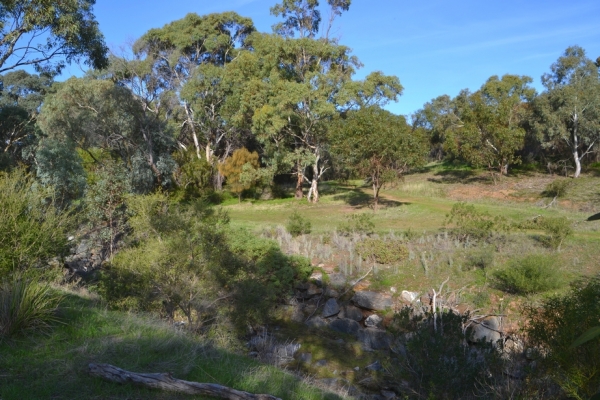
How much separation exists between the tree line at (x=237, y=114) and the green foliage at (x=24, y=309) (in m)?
11.0

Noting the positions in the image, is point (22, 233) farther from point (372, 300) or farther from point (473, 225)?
point (473, 225)

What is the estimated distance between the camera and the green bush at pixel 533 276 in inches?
487

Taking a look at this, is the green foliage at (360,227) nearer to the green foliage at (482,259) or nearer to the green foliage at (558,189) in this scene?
the green foliage at (482,259)

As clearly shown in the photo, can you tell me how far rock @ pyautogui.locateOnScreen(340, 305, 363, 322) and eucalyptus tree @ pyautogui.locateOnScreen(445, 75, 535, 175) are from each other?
2328 centimetres

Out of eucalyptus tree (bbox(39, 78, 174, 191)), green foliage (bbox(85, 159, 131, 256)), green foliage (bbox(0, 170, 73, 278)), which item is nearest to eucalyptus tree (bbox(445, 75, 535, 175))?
eucalyptus tree (bbox(39, 78, 174, 191))

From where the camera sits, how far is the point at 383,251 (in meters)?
16.1

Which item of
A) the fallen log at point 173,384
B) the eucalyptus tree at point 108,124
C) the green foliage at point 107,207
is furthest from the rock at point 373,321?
the eucalyptus tree at point 108,124

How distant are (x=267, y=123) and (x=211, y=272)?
69.6ft

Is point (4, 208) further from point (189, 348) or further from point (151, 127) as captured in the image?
point (151, 127)

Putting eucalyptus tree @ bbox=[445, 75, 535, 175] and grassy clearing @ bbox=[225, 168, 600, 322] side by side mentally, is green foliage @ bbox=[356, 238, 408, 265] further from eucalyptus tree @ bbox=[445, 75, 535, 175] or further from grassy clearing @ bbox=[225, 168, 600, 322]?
eucalyptus tree @ bbox=[445, 75, 535, 175]

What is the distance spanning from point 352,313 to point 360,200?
16.5 m

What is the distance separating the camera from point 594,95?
33719mm

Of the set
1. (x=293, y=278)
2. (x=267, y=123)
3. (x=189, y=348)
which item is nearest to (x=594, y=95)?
(x=267, y=123)

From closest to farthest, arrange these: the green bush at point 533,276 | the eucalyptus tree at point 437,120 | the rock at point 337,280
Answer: the green bush at point 533,276 < the rock at point 337,280 < the eucalyptus tree at point 437,120
